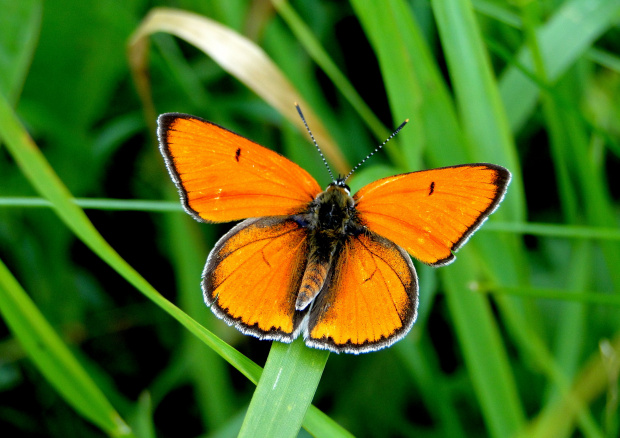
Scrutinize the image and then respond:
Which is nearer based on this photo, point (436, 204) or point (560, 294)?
point (436, 204)

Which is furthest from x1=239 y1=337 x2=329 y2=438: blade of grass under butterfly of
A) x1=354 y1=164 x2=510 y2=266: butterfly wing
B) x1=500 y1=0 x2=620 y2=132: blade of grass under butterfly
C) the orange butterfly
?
x1=500 y1=0 x2=620 y2=132: blade of grass under butterfly

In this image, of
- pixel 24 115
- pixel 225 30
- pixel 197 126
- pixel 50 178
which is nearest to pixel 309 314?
pixel 197 126

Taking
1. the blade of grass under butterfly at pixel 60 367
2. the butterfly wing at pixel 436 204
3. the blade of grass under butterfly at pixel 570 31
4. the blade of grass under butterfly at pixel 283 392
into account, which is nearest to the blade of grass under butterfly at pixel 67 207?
the blade of grass under butterfly at pixel 283 392

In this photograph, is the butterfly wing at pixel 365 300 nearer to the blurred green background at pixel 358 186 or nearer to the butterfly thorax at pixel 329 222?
the butterfly thorax at pixel 329 222

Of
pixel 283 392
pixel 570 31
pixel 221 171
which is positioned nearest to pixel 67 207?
pixel 221 171

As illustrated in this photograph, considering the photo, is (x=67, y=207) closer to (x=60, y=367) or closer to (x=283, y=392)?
(x=60, y=367)

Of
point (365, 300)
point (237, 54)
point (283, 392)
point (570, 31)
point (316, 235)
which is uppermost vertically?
point (570, 31)
